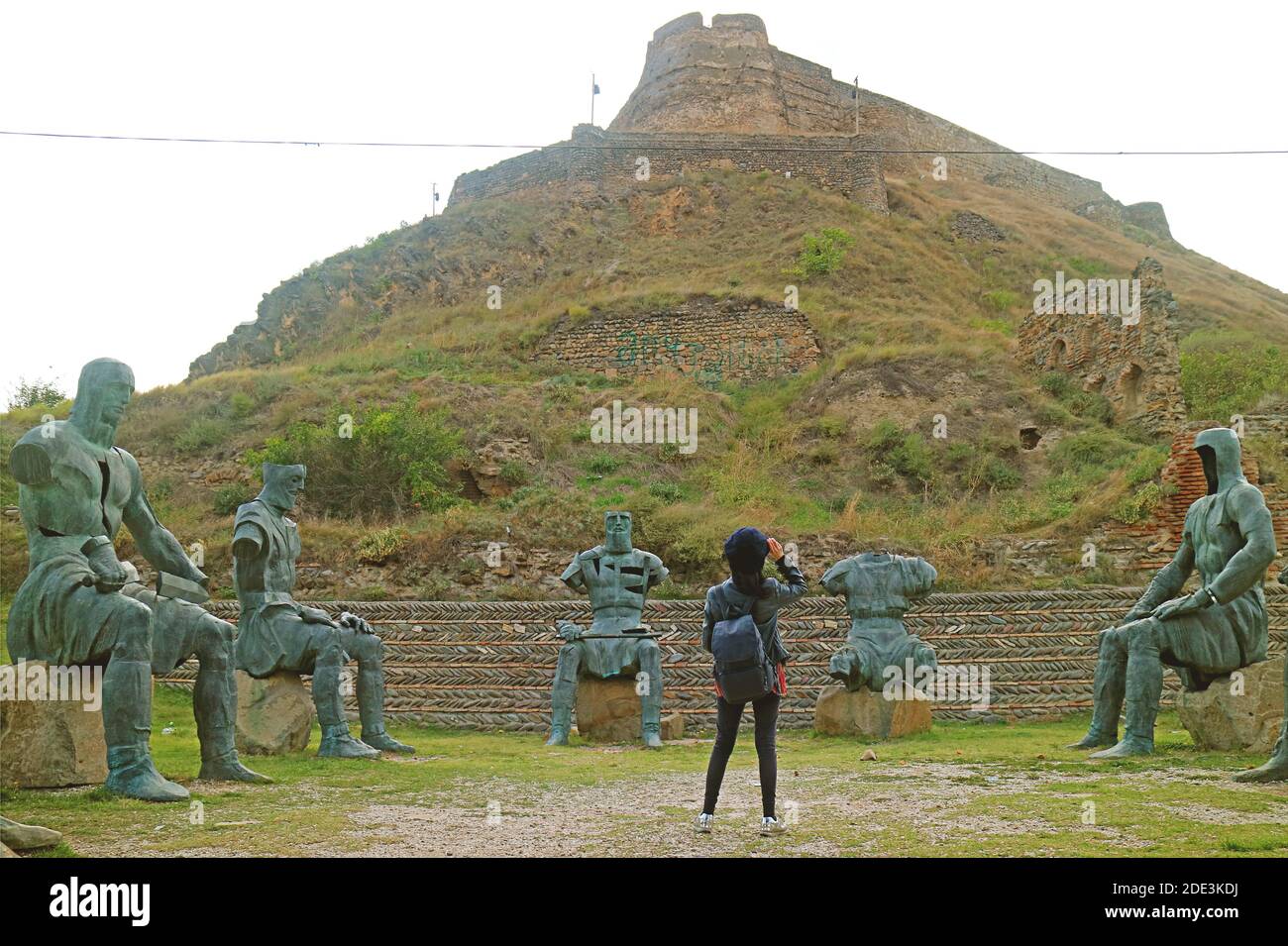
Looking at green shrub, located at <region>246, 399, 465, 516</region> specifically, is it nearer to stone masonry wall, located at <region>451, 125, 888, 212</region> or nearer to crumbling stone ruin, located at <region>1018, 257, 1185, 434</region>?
crumbling stone ruin, located at <region>1018, 257, 1185, 434</region>

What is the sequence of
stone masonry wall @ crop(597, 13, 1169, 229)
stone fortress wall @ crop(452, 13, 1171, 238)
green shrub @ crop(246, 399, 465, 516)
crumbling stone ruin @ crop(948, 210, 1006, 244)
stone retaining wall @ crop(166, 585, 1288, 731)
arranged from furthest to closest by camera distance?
stone masonry wall @ crop(597, 13, 1169, 229) → crumbling stone ruin @ crop(948, 210, 1006, 244) → stone fortress wall @ crop(452, 13, 1171, 238) → green shrub @ crop(246, 399, 465, 516) → stone retaining wall @ crop(166, 585, 1288, 731)

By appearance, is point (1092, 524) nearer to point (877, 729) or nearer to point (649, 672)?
point (877, 729)

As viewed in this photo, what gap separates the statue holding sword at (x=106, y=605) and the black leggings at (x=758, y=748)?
2.65 metres

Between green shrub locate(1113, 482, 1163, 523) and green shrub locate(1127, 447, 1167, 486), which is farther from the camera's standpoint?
green shrub locate(1127, 447, 1167, 486)

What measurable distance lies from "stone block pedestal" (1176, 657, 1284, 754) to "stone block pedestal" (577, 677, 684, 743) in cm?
481

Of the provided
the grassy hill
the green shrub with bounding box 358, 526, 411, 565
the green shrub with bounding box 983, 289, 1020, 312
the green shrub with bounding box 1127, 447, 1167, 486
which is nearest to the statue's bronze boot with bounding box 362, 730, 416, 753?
the grassy hill

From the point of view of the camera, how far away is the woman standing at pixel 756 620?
5578 mm

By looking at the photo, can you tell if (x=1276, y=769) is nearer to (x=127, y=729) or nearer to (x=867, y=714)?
(x=867, y=714)

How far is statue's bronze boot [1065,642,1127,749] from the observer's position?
8.70m

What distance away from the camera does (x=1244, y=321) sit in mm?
40219

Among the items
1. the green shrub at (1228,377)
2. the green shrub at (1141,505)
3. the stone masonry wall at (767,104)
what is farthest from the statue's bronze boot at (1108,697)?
the stone masonry wall at (767,104)

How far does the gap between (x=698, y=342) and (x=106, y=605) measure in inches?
1059

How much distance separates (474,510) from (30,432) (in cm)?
1291

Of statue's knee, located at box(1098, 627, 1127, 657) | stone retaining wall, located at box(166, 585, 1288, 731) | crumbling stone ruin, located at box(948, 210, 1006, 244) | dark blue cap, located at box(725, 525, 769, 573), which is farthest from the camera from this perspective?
crumbling stone ruin, located at box(948, 210, 1006, 244)
